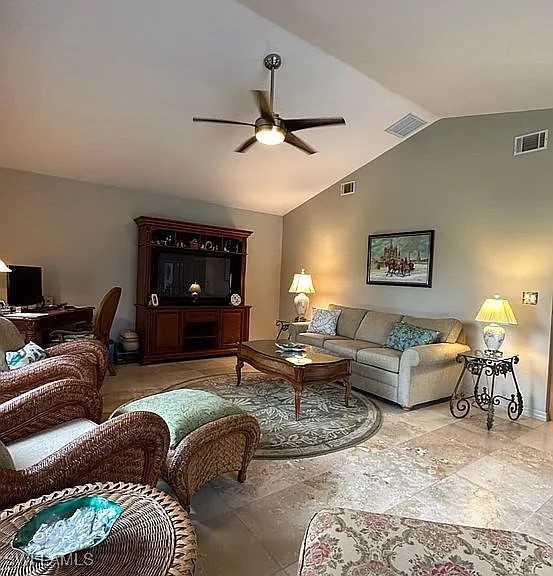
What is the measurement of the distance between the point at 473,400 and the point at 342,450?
2.21 metres

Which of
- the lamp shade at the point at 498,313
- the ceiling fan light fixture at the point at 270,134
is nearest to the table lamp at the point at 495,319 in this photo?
the lamp shade at the point at 498,313

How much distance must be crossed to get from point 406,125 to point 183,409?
14.4 feet

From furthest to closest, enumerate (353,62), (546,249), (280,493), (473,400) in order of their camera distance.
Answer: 1. (473,400)
2. (546,249)
3. (353,62)
4. (280,493)

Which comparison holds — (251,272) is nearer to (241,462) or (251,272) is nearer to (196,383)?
(196,383)

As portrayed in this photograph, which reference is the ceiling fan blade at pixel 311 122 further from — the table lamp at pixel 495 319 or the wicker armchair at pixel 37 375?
the wicker armchair at pixel 37 375

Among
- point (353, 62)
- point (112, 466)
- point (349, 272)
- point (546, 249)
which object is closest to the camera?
point (112, 466)

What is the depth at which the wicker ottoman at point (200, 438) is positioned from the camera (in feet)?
6.71

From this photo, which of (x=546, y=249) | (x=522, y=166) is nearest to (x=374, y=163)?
(x=522, y=166)

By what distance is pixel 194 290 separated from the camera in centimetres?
618

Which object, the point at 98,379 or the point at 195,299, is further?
the point at 195,299

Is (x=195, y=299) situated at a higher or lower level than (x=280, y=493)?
higher

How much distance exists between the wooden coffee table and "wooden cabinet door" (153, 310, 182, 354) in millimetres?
1778

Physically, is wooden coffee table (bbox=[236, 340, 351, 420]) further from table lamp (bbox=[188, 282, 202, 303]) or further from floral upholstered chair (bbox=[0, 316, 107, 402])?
A: table lamp (bbox=[188, 282, 202, 303])

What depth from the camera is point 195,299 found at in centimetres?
619
